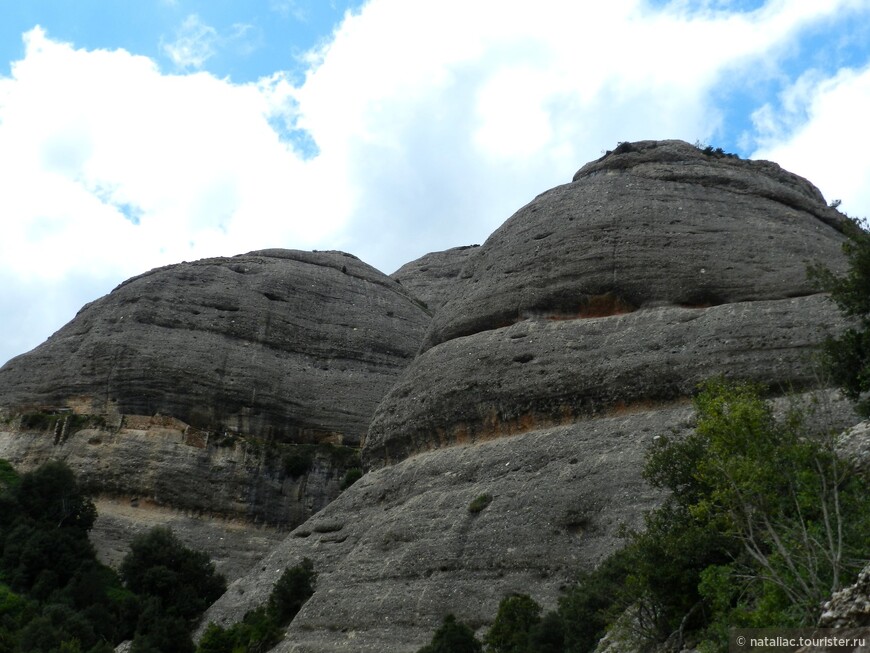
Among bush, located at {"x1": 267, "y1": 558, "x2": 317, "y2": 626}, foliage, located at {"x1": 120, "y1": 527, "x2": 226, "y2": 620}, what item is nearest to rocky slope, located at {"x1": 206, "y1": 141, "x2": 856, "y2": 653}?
bush, located at {"x1": 267, "y1": 558, "x2": 317, "y2": 626}

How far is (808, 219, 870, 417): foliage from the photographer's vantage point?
2102cm

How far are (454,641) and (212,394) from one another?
24.9 m

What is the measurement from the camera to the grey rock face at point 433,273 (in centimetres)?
6656

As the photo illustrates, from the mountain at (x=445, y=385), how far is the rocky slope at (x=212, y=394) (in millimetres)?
96

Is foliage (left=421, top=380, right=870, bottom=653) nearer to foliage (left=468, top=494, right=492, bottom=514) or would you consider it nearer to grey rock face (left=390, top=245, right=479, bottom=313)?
foliage (left=468, top=494, right=492, bottom=514)

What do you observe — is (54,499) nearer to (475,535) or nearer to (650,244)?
(475,535)

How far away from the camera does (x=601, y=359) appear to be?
1184 inches

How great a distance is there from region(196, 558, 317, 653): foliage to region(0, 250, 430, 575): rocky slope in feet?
31.5

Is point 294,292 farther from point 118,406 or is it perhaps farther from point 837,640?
point 837,640

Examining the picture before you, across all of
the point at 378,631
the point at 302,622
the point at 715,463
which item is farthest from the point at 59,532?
the point at 715,463

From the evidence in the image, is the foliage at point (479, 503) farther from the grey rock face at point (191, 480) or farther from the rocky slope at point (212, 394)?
the grey rock face at point (191, 480)

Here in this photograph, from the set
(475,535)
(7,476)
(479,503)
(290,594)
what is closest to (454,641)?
(475,535)

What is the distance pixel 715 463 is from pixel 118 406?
33.2 metres

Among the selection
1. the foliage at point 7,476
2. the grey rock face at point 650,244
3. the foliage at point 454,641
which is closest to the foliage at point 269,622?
the foliage at point 454,641
